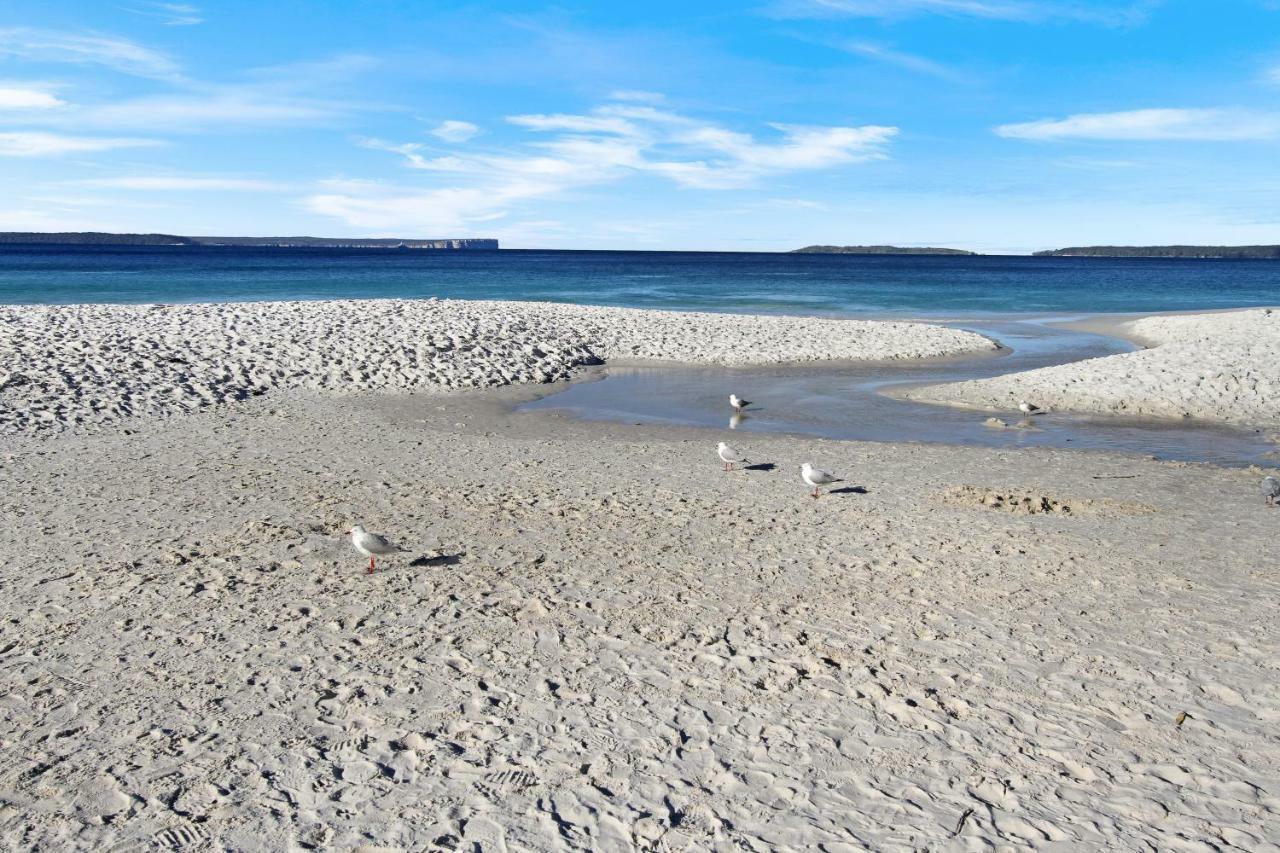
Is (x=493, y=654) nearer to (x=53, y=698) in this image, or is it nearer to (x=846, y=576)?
(x=53, y=698)

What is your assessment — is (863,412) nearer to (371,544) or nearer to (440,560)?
(440,560)

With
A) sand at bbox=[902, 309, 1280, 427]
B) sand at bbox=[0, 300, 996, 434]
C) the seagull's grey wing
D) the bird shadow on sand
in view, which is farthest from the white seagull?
sand at bbox=[0, 300, 996, 434]

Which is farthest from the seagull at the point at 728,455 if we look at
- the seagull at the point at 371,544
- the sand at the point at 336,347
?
the sand at the point at 336,347

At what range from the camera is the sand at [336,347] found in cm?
1672

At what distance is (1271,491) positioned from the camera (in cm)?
1129

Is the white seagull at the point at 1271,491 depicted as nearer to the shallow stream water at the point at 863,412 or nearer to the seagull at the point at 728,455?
the shallow stream water at the point at 863,412

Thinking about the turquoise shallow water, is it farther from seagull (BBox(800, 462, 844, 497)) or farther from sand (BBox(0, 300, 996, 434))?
seagull (BBox(800, 462, 844, 497))

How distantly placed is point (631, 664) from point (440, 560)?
2.83 metres

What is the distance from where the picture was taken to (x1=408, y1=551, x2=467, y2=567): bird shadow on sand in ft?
29.1

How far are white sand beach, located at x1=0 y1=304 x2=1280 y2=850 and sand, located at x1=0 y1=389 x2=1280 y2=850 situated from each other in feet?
0.09

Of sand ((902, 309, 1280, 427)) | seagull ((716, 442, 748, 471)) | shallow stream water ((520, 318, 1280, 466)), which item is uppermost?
sand ((902, 309, 1280, 427))

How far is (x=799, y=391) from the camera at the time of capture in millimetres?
20531

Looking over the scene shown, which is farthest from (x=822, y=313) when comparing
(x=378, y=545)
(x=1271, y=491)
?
(x=378, y=545)

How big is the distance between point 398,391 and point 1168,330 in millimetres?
27436
